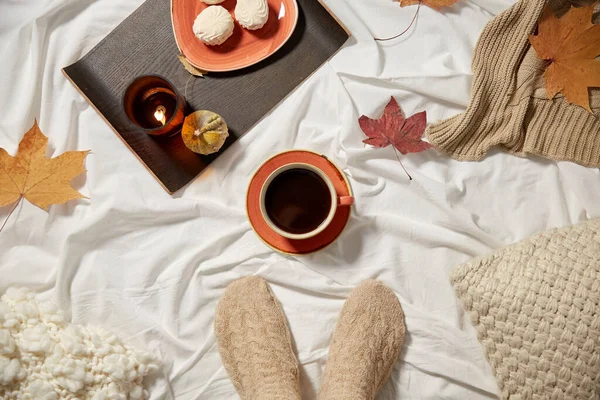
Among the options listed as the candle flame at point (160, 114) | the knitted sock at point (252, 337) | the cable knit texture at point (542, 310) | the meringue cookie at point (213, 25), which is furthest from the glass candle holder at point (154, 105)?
the cable knit texture at point (542, 310)

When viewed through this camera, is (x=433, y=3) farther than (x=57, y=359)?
Yes

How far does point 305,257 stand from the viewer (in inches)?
32.4

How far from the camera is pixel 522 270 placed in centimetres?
77

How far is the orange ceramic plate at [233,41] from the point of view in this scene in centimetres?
82

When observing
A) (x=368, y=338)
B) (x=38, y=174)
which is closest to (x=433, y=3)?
(x=368, y=338)

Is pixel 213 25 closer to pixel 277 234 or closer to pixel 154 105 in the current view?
pixel 154 105

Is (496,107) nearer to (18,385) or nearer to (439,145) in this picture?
(439,145)

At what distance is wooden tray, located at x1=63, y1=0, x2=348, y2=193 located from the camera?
32.8 inches

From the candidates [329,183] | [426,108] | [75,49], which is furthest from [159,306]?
[426,108]

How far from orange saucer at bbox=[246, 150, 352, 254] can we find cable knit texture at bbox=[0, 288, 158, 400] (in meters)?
0.29

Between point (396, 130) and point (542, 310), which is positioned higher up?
point (396, 130)

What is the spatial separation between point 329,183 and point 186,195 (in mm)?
261

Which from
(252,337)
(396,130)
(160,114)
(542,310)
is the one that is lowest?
(542,310)

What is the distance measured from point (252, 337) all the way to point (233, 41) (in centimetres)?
52
